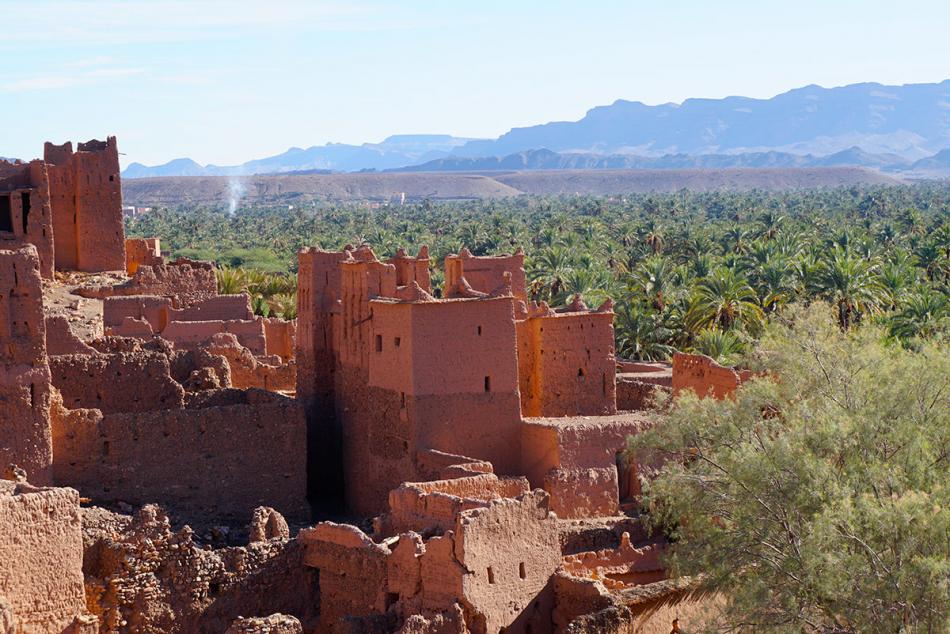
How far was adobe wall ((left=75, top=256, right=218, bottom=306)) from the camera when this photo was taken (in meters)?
35.6

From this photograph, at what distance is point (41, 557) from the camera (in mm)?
17828

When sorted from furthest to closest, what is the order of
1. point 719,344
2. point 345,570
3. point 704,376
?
point 719,344 → point 704,376 → point 345,570

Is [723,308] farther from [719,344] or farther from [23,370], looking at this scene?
[23,370]

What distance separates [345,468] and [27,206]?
1249 cm

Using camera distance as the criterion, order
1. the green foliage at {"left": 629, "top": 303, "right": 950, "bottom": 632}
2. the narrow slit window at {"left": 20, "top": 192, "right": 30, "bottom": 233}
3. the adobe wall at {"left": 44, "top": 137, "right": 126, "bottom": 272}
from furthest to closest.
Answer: the adobe wall at {"left": 44, "top": 137, "right": 126, "bottom": 272} → the narrow slit window at {"left": 20, "top": 192, "right": 30, "bottom": 233} → the green foliage at {"left": 629, "top": 303, "right": 950, "bottom": 632}

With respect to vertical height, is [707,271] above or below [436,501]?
below

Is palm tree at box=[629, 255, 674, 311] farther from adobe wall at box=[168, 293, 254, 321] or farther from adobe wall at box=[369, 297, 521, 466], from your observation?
adobe wall at box=[369, 297, 521, 466]

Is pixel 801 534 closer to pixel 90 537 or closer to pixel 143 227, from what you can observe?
pixel 90 537

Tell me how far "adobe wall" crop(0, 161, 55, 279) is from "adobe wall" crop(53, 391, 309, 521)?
11820mm

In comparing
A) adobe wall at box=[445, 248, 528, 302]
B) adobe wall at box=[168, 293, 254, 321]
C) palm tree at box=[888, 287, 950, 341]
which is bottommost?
palm tree at box=[888, 287, 950, 341]

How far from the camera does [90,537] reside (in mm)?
19281

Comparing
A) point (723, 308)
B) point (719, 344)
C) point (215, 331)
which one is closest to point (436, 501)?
point (215, 331)

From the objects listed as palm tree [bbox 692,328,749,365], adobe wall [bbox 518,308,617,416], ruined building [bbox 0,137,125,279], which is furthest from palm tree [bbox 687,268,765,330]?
ruined building [bbox 0,137,125,279]

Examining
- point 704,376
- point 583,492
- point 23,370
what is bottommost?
point 583,492
